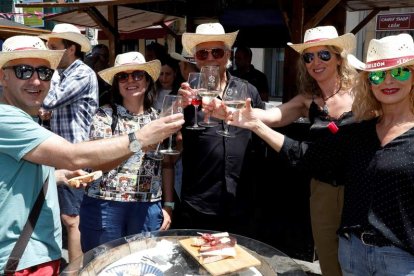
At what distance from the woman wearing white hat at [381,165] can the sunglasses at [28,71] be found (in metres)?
1.71

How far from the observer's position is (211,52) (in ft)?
10.5

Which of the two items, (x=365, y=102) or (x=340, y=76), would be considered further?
(x=340, y=76)

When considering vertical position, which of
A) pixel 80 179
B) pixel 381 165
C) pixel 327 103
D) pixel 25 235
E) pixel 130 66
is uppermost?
pixel 130 66

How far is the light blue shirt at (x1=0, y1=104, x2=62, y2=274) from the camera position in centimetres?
193

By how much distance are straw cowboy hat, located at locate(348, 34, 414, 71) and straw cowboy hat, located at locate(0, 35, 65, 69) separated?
173 cm

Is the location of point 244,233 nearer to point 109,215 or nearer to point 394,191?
point 109,215

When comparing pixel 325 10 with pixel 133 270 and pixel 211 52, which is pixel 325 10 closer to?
pixel 211 52

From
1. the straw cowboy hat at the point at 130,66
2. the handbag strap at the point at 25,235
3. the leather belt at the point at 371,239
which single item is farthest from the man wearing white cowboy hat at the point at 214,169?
the handbag strap at the point at 25,235

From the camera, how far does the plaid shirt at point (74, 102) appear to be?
3781 mm

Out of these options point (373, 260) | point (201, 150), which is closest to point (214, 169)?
point (201, 150)

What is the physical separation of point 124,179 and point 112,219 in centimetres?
30

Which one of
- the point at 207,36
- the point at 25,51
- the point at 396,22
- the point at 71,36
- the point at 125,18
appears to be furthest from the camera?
the point at 396,22

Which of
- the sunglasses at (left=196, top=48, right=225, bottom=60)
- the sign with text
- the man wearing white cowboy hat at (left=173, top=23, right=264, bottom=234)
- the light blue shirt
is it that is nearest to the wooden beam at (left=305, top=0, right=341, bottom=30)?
the man wearing white cowboy hat at (left=173, top=23, right=264, bottom=234)

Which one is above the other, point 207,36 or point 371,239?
point 207,36
